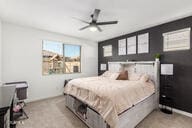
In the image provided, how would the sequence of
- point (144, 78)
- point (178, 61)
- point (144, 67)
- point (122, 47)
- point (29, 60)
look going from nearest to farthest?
1. point (178, 61)
2. point (144, 78)
3. point (144, 67)
4. point (29, 60)
5. point (122, 47)

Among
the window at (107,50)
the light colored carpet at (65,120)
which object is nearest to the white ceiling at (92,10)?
the window at (107,50)

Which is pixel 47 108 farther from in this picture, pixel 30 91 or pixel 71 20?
pixel 71 20

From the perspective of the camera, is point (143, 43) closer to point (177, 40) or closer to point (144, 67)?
point (144, 67)

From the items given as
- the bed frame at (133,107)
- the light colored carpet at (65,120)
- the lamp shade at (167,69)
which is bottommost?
the light colored carpet at (65,120)

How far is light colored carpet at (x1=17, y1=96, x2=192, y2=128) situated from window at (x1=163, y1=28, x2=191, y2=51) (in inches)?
76.7

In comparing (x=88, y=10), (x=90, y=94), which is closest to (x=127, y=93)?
(x=90, y=94)

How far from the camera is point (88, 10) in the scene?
2609 millimetres

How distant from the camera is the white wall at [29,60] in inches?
137

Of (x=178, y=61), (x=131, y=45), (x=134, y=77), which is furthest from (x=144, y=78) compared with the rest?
(x=131, y=45)

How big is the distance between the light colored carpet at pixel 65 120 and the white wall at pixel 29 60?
40.1 inches

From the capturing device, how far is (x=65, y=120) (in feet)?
8.62

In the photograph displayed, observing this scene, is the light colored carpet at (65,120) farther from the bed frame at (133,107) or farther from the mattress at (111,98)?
the mattress at (111,98)

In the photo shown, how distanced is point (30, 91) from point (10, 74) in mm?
887

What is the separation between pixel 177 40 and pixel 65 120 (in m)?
3.87
